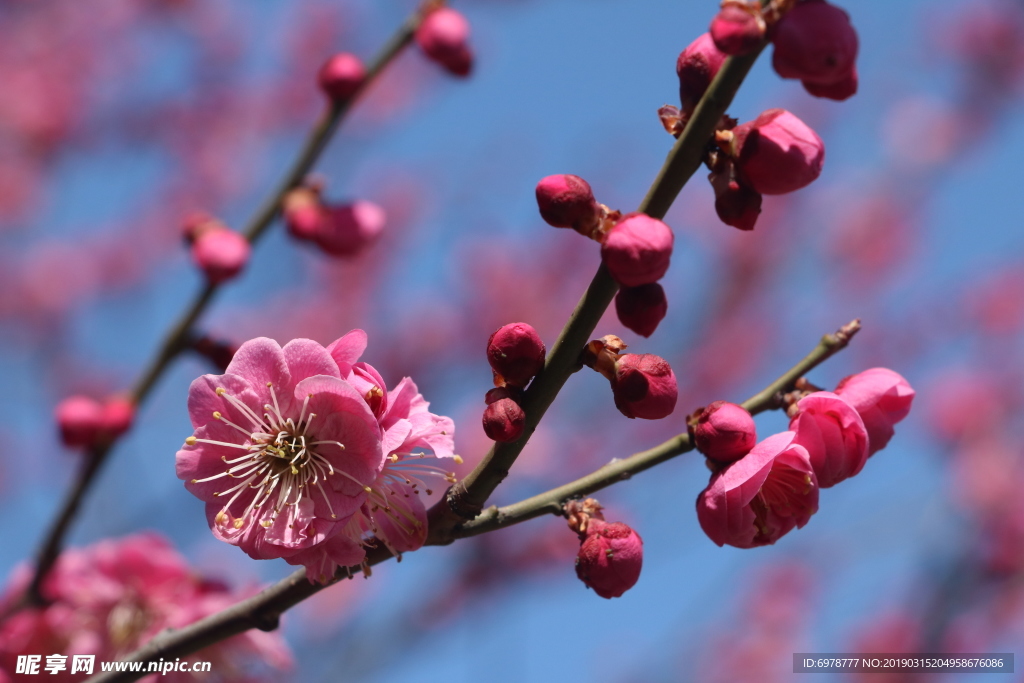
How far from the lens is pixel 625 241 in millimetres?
1099

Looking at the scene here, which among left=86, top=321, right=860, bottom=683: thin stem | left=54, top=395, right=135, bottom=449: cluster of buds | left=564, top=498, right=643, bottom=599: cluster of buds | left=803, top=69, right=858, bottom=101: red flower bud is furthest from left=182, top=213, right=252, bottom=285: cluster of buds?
left=803, top=69, right=858, bottom=101: red flower bud

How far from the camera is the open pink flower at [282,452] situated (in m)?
1.24

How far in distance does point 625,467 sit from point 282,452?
0.57 meters

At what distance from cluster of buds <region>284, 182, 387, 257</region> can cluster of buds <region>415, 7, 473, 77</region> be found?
51cm

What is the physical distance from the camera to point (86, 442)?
2234 millimetres

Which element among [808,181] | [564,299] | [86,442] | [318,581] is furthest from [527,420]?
[564,299]

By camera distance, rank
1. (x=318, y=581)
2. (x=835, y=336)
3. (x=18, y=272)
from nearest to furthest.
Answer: (x=318, y=581), (x=835, y=336), (x=18, y=272)

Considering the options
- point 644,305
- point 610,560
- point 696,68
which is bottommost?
point 610,560

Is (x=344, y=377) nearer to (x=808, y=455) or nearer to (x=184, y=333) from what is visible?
(x=808, y=455)

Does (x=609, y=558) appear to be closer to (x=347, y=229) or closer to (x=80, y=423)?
(x=347, y=229)

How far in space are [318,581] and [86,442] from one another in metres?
1.32

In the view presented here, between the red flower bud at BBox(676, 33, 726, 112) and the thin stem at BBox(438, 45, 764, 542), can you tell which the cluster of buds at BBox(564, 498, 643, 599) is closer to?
the thin stem at BBox(438, 45, 764, 542)

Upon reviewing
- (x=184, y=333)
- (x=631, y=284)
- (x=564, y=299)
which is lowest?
(x=564, y=299)

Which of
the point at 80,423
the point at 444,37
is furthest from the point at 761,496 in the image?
the point at 80,423
